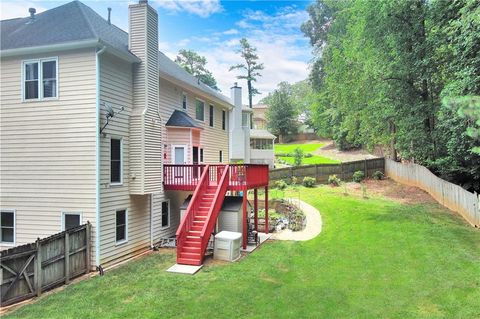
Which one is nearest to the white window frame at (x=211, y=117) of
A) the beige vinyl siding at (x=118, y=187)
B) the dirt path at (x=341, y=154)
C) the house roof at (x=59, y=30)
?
the house roof at (x=59, y=30)

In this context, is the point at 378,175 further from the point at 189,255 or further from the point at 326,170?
the point at 189,255

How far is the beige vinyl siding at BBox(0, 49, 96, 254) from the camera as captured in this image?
412 inches

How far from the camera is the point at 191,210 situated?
11.7 meters

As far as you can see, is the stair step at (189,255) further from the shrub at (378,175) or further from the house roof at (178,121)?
the shrub at (378,175)

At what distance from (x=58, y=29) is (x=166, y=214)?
27.0 feet

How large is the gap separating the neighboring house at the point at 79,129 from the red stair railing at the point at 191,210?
141cm

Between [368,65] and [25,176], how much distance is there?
1702 centimetres

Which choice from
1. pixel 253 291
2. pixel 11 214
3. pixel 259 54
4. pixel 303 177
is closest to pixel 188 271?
pixel 253 291

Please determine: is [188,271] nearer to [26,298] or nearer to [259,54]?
[26,298]

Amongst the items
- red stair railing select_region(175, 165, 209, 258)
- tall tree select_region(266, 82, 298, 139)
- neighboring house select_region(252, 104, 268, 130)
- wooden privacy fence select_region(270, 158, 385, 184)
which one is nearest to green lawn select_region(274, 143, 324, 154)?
tall tree select_region(266, 82, 298, 139)

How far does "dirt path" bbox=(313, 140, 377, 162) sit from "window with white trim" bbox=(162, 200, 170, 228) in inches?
1126

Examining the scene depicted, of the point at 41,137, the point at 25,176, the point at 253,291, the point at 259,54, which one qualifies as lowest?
the point at 253,291

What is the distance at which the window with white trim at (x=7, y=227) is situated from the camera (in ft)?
36.6

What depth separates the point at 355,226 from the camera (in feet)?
47.8
